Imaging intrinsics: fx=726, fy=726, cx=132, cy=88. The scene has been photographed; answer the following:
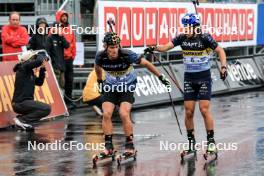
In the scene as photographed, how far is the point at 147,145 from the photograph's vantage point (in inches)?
469

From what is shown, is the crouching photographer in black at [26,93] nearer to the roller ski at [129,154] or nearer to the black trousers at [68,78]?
the black trousers at [68,78]

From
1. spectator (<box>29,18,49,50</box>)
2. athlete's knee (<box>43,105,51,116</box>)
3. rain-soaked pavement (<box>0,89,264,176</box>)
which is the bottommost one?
rain-soaked pavement (<box>0,89,264,176</box>)

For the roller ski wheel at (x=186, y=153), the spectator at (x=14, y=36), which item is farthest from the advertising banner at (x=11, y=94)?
the roller ski wheel at (x=186, y=153)

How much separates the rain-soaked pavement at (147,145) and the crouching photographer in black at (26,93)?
1.00 ft

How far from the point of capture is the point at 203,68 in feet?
35.4

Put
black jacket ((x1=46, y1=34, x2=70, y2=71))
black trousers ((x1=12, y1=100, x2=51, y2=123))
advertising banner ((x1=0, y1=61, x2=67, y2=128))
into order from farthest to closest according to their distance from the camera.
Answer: black jacket ((x1=46, y1=34, x2=70, y2=71)) < advertising banner ((x1=0, y1=61, x2=67, y2=128)) < black trousers ((x1=12, y1=100, x2=51, y2=123))

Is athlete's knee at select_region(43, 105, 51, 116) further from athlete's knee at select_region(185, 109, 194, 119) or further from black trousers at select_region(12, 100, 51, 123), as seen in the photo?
athlete's knee at select_region(185, 109, 194, 119)

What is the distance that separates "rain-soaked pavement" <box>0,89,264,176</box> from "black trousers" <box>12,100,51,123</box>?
0.28 meters

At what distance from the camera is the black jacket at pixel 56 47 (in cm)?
1678

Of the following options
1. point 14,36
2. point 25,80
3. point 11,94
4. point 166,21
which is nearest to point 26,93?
point 25,80

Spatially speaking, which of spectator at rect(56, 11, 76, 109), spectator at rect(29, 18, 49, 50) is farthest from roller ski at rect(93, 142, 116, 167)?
spectator at rect(56, 11, 76, 109)

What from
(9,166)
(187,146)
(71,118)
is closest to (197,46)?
(187,146)

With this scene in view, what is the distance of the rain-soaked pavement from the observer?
9797mm

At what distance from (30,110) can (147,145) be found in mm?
3053
